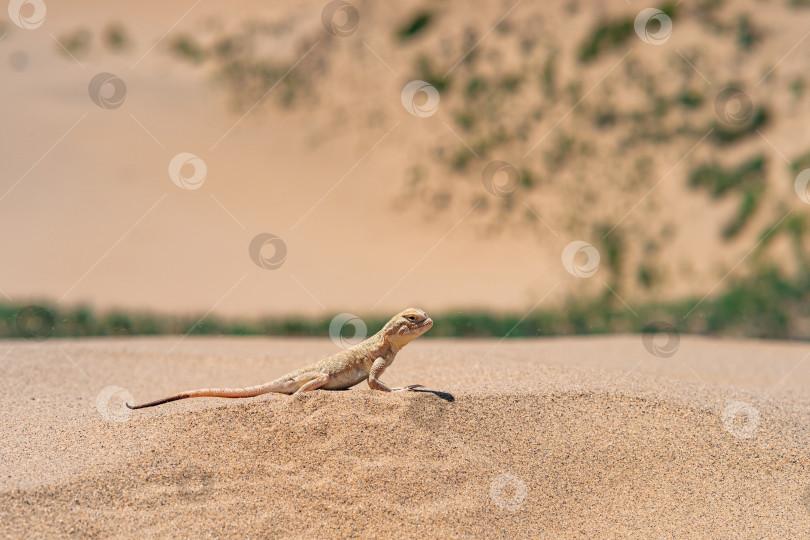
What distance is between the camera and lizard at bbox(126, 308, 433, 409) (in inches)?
189

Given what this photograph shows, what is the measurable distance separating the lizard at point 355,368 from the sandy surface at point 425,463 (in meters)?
0.11

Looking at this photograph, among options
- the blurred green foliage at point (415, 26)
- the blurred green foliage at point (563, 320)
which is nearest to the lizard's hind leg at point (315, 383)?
the blurred green foliage at point (563, 320)

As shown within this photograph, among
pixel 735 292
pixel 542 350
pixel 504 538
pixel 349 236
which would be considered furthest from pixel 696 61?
pixel 504 538

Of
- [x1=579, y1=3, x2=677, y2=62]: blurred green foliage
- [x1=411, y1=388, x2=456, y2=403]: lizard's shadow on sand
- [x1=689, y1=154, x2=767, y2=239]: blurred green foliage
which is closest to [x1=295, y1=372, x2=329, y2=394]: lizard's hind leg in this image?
[x1=411, y1=388, x2=456, y2=403]: lizard's shadow on sand

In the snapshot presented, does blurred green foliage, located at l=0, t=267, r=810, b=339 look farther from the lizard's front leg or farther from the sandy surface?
the lizard's front leg

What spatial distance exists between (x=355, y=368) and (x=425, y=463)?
0.82 meters

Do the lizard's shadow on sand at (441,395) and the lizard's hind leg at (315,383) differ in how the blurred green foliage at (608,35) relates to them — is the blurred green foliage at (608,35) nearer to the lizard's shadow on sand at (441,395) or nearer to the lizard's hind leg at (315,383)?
the lizard's shadow on sand at (441,395)

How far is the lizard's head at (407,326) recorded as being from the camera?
189 inches

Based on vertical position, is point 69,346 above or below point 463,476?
above

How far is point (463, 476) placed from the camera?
14.2 feet

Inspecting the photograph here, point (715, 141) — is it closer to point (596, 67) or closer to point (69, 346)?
point (596, 67)

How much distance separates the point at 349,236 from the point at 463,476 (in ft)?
39.5

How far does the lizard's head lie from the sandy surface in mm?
354

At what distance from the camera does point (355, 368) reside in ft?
16.1
